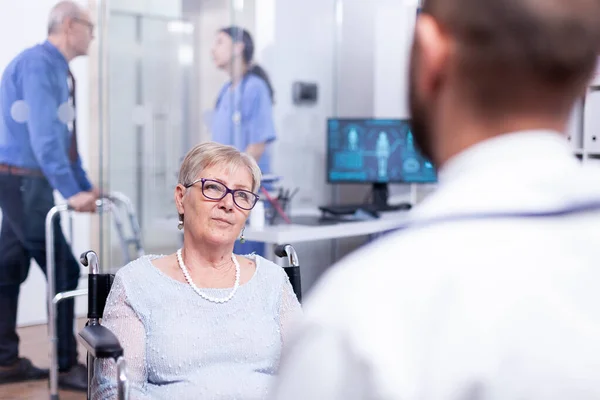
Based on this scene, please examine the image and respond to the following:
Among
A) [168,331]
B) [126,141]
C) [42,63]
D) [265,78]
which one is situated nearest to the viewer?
[168,331]

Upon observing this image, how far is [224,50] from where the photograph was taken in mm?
4273

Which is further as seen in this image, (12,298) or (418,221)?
(12,298)

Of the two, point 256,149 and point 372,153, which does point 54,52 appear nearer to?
point 256,149

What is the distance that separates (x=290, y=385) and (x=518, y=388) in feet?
0.52

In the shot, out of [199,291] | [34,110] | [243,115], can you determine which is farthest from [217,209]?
[243,115]

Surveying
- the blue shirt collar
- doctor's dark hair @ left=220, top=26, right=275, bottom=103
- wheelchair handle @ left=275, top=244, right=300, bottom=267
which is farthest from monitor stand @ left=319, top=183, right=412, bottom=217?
wheelchair handle @ left=275, top=244, right=300, bottom=267

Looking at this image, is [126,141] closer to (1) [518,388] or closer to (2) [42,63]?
(2) [42,63]

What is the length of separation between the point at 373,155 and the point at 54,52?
6.36 feet

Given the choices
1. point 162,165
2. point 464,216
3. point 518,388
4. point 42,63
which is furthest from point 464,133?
point 162,165

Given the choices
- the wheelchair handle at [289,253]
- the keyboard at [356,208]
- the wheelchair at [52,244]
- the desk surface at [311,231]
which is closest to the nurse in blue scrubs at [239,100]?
the keyboard at [356,208]

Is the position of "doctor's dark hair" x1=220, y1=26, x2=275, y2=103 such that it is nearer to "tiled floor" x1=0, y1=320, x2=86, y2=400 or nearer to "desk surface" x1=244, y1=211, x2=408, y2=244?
"desk surface" x1=244, y1=211, x2=408, y2=244

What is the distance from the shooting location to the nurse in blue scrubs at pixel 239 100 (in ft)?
14.0

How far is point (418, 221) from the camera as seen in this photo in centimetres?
56

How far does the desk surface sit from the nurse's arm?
0.53 meters
